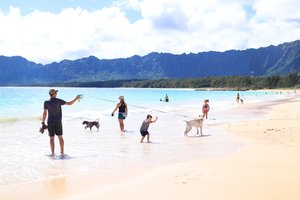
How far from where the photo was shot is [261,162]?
34.1 feet

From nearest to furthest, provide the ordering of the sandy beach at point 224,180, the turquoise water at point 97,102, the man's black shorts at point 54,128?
the sandy beach at point 224,180 < the man's black shorts at point 54,128 < the turquoise water at point 97,102

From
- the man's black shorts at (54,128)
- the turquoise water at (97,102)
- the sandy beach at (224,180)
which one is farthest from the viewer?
the turquoise water at (97,102)

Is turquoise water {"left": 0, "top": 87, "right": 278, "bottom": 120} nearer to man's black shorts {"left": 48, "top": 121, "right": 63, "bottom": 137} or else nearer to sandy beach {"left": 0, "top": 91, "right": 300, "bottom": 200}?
man's black shorts {"left": 48, "top": 121, "right": 63, "bottom": 137}

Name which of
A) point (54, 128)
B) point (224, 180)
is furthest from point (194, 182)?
point (54, 128)

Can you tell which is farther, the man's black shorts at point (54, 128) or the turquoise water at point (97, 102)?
→ the turquoise water at point (97, 102)

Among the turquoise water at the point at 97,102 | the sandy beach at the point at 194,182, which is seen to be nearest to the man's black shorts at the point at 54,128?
the sandy beach at the point at 194,182

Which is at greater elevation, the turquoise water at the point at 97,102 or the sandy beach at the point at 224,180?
the sandy beach at the point at 224,180

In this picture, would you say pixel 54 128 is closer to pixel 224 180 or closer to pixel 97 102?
pixel 224 180

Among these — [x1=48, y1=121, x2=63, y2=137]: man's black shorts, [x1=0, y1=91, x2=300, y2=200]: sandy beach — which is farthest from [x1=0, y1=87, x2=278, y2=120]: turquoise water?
[x1=0, y1=91, x2=300, y2=200]: sandy beach

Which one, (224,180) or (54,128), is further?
(54,128)

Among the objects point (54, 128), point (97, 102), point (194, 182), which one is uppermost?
point (54, 128)

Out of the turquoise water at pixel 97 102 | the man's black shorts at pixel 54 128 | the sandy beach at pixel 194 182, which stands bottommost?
the turquoise water at pixel 97 102

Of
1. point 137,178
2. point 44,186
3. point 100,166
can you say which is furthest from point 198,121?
point 44,186

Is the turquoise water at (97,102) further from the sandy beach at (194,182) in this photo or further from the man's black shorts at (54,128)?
the sandy beach at (194,182)
